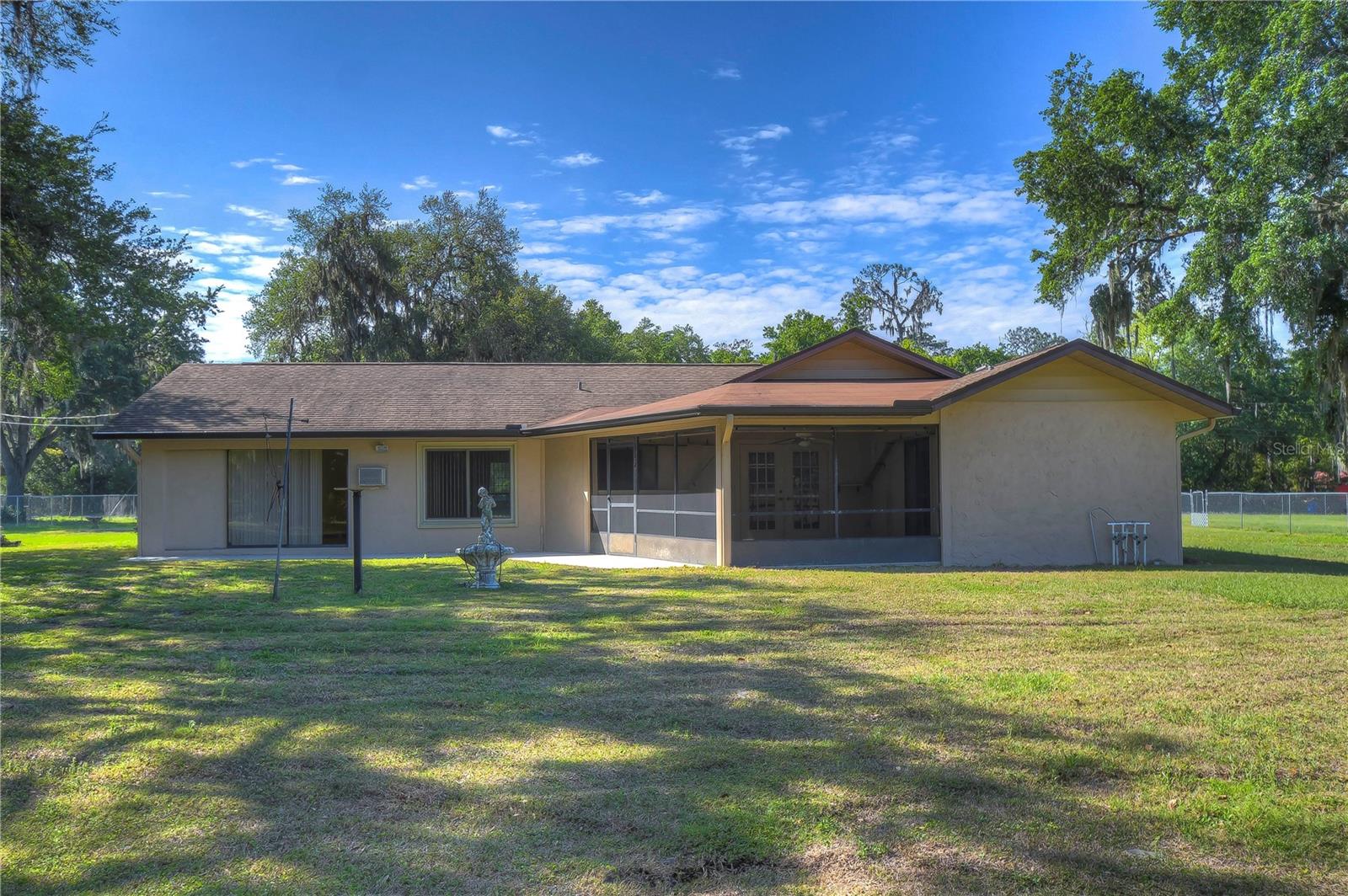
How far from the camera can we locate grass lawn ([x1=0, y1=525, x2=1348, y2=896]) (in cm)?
381

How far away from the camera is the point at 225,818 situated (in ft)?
13.9

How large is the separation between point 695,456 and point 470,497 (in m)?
5.41

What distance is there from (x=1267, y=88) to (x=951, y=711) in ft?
64.6

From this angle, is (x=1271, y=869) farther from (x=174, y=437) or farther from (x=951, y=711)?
(x=174, y=437)

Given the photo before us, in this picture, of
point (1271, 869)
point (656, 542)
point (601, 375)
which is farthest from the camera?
point (601, 375)

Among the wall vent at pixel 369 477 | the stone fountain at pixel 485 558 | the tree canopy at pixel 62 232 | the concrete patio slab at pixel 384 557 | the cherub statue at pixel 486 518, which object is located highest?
the tree canopy at pixel 62 232

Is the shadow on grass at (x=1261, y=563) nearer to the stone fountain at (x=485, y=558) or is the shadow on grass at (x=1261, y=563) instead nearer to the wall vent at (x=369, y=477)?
the stone fountain at (x=485, y=558)

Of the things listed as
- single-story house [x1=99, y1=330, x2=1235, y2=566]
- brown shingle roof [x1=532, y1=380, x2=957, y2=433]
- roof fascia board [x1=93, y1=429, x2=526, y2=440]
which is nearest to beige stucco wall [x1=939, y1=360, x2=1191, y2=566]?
single-story house [x1=99, y1=330, x2=1235, y2=566]

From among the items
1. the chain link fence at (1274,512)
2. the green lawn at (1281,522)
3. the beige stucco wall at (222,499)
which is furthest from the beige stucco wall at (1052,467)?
the chain link fence at (1274,512)

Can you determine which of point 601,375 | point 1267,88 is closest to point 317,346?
point 601,375

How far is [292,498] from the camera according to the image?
1911 centimetres

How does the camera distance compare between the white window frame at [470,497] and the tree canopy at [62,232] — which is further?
the white window frame at [470,497]

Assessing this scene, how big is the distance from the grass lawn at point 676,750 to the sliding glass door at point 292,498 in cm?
882

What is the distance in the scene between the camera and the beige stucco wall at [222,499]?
18.1 metres
